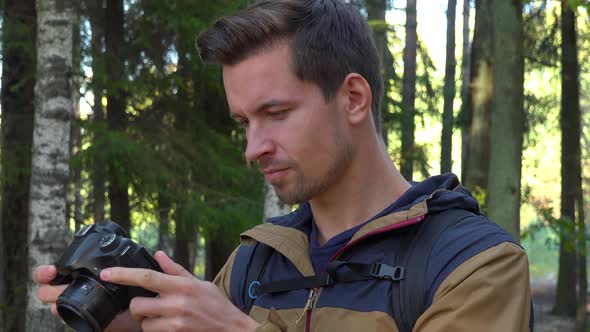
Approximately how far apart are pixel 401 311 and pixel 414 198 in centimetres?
39

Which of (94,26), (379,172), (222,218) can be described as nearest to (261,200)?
(222,218)

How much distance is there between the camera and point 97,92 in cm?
934

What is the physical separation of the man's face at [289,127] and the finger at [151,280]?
447 mm

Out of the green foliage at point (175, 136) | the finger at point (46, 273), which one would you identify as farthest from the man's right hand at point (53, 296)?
the green foliage at point (175, 136)

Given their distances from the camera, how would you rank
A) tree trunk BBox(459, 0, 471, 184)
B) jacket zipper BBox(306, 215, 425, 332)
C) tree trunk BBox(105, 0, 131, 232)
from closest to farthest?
jacket zipper BBox(306, 215, 425, 332) → tree trunk BBox(105, 0, 131, 232) → tree trunk BBox(459, 0, 471, 184)

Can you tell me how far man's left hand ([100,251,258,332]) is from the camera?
1.83 meters

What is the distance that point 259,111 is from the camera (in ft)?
7.07

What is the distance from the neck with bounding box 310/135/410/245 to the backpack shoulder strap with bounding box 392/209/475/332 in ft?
0.82

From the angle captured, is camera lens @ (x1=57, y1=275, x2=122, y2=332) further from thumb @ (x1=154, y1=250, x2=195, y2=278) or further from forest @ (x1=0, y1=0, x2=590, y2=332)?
forest @ (x1=0, y1=0, x2=590, y2=332)

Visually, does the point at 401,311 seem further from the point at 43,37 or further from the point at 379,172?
the point at 43,37

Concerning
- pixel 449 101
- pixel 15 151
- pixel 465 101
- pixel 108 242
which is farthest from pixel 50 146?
pixel 465 101

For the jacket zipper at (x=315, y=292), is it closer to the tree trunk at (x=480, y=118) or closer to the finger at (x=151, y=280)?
the finger at (x=151, y=280)

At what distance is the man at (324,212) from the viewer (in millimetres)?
1838

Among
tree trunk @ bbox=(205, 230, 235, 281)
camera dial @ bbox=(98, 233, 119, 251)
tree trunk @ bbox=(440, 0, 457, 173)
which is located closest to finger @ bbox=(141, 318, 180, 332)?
camera dial @ bbox=(98, 233, 119, 251)
